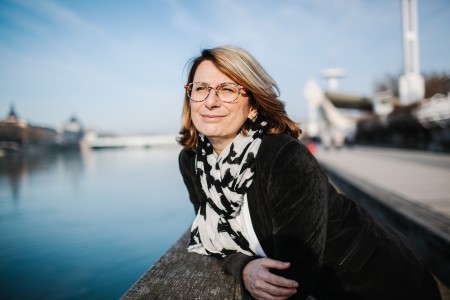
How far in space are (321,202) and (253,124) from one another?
0.40m

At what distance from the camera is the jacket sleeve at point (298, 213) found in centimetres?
87

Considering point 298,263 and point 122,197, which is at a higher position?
point 298,263

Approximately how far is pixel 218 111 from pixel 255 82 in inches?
7.2

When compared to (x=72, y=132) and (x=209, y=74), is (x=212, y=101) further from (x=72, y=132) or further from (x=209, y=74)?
(x=72, y=132)

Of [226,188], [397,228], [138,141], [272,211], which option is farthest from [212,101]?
[138,141]

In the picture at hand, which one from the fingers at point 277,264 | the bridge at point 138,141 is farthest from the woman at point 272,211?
the bridge at point 138,141

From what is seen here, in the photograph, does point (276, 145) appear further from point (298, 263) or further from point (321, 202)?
point (298, 263)

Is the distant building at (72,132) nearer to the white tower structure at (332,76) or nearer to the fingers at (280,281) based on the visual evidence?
the white tower structure at (332,76)

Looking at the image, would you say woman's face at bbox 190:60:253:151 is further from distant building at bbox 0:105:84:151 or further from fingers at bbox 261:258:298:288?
distant building at bbox 0:105:84:151

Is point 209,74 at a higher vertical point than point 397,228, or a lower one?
higher

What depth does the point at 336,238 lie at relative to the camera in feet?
3.31

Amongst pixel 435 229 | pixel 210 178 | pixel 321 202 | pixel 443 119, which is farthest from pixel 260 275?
pixel 443 119

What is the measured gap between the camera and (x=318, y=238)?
0.89m

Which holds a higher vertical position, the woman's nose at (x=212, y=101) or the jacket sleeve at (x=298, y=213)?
the woman's nose at (x=212, y=101)
